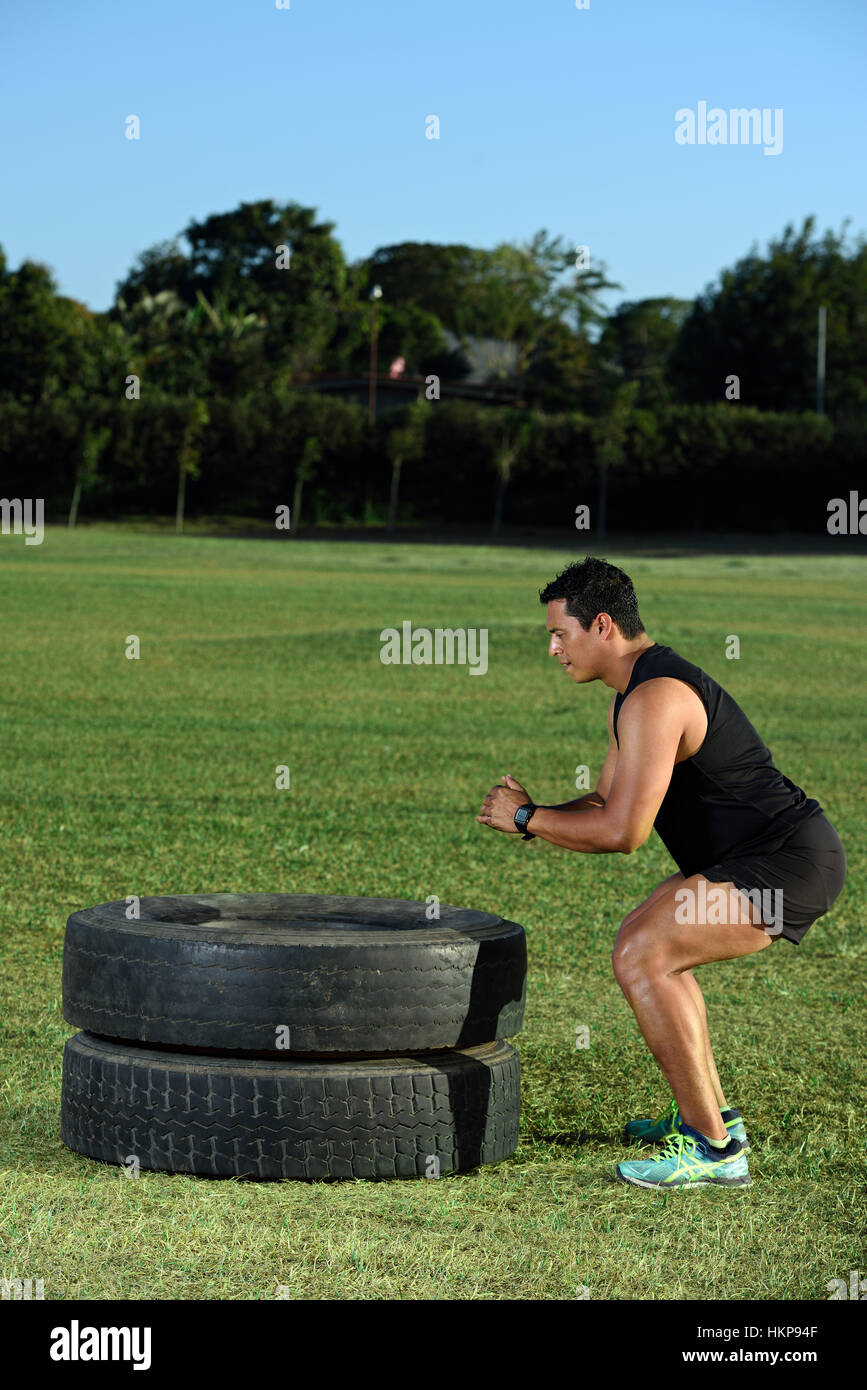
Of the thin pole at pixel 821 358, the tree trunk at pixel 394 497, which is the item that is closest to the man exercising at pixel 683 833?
the tree trunk at pixel 394 497

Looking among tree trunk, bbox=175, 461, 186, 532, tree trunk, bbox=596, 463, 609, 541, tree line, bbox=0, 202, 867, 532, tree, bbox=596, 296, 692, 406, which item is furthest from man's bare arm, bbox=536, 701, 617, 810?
tree, bbox=596, 296, 692, 406

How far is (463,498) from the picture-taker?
233 feet

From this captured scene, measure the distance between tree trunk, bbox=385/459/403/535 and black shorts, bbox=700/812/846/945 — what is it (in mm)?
63613

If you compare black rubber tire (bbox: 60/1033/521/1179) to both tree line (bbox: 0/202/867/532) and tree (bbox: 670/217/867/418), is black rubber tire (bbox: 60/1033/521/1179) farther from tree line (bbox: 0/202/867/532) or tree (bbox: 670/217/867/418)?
tree (bbox: 670/217/867/418)

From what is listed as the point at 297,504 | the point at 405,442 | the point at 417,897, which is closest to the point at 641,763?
the point at 417,897

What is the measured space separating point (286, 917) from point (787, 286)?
83.4m

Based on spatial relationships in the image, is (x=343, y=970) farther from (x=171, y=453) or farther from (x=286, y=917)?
(x=171, y=453)

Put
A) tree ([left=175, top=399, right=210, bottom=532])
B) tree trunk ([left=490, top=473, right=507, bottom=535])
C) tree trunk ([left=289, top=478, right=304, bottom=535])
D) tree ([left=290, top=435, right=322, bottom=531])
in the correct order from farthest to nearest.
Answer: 1. tree ([left=290, top=435, right=322, bottom=531])
2. tree trunk ([left=289, top=478, right=304, bottom=535])
3. tree trunk ([left=490, top=473, right=507, bottom=535])
4. tree ([left=175, top=399, right=210, bottom=532])

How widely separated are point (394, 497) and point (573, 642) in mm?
65631

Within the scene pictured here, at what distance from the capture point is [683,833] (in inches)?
193

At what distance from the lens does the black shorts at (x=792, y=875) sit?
4.72m

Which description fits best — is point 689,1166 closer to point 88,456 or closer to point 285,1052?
point 285,1052

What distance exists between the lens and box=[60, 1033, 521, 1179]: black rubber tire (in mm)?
4621
